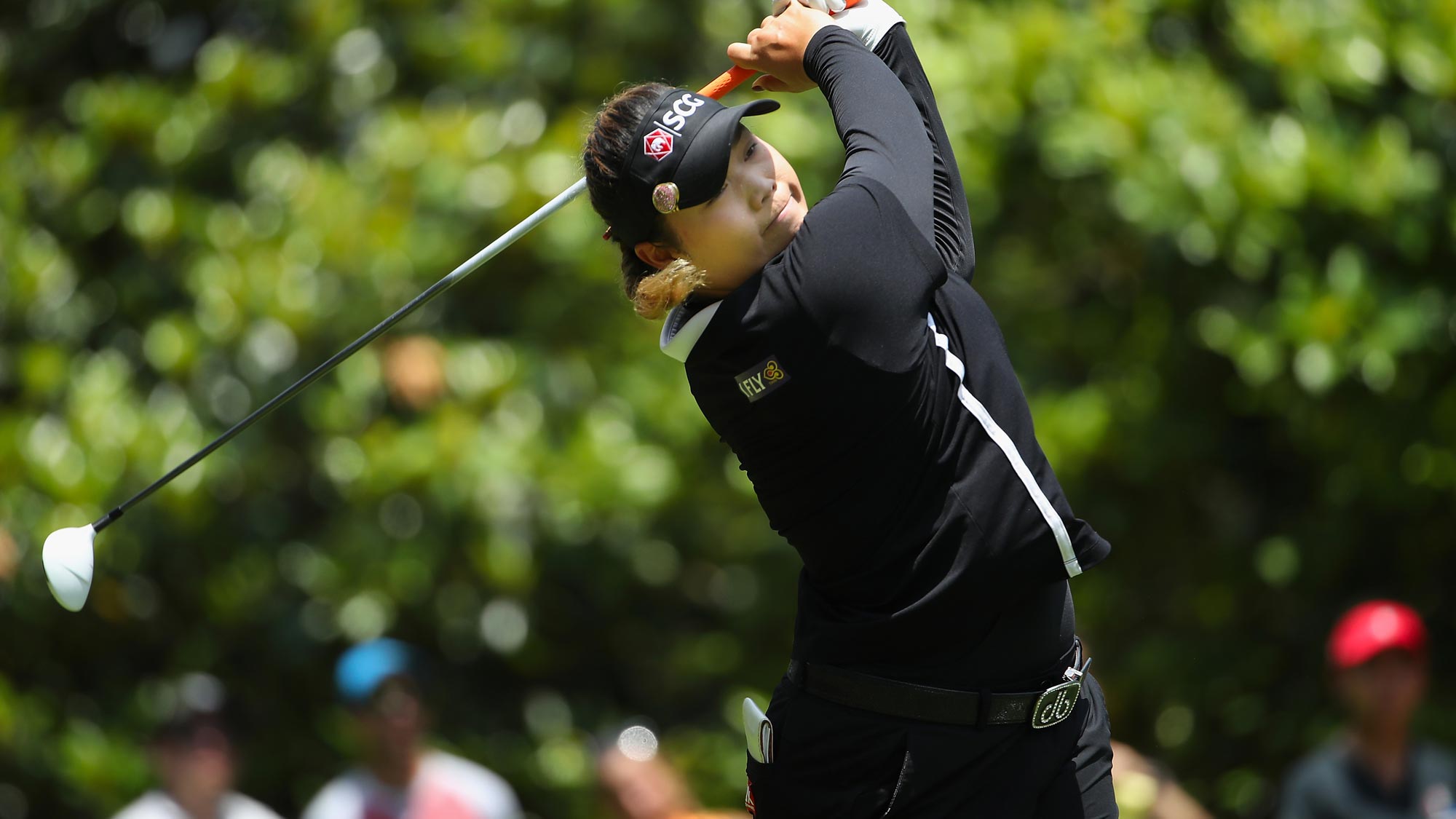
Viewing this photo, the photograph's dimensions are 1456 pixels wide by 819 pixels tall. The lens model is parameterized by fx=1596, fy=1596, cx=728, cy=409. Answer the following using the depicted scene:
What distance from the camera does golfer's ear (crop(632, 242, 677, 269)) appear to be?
2.40m

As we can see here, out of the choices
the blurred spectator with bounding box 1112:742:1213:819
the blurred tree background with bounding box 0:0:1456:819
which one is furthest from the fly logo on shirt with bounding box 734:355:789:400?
the blurred tree background with bounding box 0:0:1456:819

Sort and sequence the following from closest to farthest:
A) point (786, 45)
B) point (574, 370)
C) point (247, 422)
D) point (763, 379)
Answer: point (763, 379)
point (786, 45)
point (247, 422)
point (574, 370)

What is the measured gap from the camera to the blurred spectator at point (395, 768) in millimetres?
4902

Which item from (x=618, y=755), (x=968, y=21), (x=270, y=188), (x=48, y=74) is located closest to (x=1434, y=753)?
(x=618, y=755)

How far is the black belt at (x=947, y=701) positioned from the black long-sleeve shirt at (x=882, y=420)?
0.09ft

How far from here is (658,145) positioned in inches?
90.6

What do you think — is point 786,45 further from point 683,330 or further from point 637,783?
point 637,783

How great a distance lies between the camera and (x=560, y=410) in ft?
19.2

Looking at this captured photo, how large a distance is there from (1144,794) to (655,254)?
2.98 metres

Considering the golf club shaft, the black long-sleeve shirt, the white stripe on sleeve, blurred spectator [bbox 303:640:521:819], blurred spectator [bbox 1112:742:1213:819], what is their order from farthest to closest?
blurred spectator [bbox 303:640:521:819]
blurred spectator [bbox 1112:742:1213:819]
the golf club shaft
the white stripe on sleeve
the black long-sleeve shirt

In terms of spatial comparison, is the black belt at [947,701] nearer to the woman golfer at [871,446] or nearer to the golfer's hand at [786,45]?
the woman golfer at [871,446]

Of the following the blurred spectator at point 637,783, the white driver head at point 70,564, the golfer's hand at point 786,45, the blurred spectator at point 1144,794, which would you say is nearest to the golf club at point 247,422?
the white driver head at point 70,564

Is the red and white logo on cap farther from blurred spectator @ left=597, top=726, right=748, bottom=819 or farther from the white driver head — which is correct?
blurred spectator @ left=597, top=726, right=748, bottom=819

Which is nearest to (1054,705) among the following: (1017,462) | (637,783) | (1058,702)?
(1058,702)
